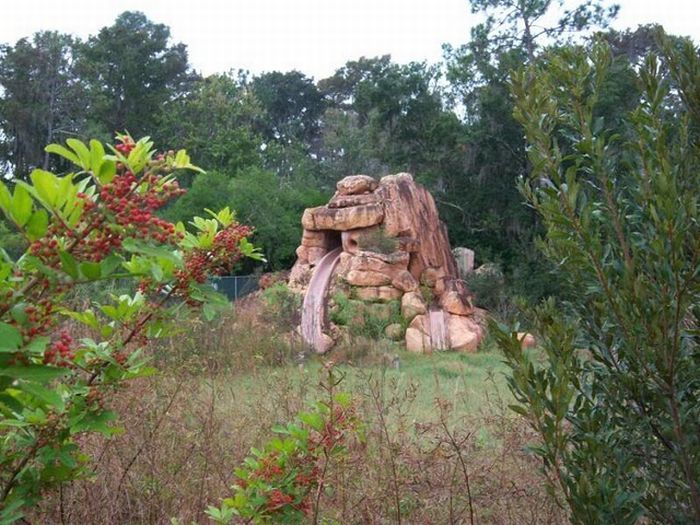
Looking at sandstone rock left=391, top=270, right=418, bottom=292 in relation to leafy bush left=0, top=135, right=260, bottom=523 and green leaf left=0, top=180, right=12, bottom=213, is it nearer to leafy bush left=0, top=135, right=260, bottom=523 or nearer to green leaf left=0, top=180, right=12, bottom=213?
leafy bush left=0, top=135, right=260, bottom=523

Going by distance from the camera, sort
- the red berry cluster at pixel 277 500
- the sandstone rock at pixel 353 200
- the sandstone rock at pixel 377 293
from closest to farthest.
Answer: the red berry cluster at pixel 277 500, the sandstone rock at pixel 377 293, the sandstone rock at pixel 353 200

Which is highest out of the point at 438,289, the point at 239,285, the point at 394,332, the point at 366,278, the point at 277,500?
the point at 277,500

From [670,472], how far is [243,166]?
33.1 m

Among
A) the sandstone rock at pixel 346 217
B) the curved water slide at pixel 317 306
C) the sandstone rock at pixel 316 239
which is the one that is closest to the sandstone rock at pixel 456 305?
the sandstone rock at pixel 346 217

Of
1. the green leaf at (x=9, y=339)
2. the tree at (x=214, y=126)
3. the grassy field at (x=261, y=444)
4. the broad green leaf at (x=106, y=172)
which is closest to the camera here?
the green leaf at (x=9, y=339)

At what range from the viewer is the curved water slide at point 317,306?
15.8 meters

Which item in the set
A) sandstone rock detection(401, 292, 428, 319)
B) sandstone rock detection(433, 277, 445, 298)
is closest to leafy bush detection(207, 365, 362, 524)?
sandstone rock detection(401, 292, 428, 319)

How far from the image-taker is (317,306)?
1672 centimetres

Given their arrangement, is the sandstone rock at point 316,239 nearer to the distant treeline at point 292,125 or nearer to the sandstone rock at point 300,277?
the sandstone rock at point 300,277

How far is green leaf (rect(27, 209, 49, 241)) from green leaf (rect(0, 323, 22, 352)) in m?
0.19

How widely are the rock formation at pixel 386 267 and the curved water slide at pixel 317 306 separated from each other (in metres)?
0.02

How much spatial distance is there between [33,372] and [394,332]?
15.4 m

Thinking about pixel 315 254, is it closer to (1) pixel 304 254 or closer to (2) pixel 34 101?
(1) pixel 304 254

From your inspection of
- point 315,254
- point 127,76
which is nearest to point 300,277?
point 315,254
